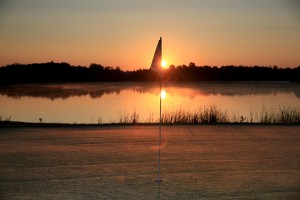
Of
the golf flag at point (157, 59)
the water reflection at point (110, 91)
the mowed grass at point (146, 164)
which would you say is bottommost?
the water reflection at point (110, 91)

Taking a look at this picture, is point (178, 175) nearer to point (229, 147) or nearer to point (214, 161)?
point (214, 161)

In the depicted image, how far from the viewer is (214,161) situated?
527cm

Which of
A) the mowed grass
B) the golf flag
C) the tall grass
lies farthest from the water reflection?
the golf flag

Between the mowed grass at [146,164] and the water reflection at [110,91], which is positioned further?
the water reflection at [110,91]

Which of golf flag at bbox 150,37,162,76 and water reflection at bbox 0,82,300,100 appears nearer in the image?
golf flag at bbox 150,37,162,76

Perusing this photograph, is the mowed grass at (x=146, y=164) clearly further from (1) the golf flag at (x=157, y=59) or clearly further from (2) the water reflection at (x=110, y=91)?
(2) the water reflection at (x=110, y=91)

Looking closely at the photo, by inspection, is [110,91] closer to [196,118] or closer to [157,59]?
[196,118]

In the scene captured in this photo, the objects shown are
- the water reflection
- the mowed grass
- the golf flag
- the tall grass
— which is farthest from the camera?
the water reflection

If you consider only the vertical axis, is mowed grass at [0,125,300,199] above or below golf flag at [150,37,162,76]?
below

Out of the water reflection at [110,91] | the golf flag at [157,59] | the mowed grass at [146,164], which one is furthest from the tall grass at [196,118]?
the water reflection at [110,91]

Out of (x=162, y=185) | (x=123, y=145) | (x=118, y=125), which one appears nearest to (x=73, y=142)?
(x=123, y=145)

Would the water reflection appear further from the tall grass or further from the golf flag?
the golf flag

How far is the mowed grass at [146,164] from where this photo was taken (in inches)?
156

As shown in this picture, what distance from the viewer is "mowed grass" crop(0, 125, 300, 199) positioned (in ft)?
13.0
